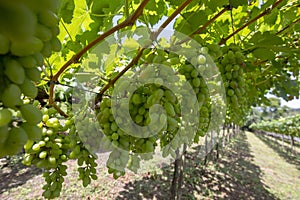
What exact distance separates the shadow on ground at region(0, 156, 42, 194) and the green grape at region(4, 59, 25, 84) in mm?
6459

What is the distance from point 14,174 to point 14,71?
7713 mm

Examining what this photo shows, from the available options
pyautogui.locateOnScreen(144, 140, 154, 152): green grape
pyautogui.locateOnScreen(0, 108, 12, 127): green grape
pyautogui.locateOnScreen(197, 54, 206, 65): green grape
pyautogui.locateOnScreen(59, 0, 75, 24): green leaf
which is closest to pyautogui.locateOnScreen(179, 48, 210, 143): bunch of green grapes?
pyautogui.locateOnScreen(197, 54, 206, 65): green grape

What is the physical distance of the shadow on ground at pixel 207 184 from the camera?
5.91m

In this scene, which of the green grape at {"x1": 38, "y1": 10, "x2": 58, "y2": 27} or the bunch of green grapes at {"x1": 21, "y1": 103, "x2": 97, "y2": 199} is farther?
the bunch of green grapes at {"x1": 21, "y1": 103, "x2": 97, "y2": 199}

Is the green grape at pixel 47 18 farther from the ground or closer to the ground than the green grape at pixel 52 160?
farther from the ground

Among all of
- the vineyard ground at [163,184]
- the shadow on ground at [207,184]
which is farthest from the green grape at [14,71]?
the shadow on ground at [207,184]

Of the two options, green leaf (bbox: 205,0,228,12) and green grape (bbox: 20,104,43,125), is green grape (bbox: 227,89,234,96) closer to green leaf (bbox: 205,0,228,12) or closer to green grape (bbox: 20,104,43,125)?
green leaf (bbox: 205,0,228,12)

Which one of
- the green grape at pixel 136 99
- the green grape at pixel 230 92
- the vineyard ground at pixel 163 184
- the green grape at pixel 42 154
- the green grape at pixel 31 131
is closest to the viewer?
the green grape at pixel 31 131

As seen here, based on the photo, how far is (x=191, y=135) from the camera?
1696 mm

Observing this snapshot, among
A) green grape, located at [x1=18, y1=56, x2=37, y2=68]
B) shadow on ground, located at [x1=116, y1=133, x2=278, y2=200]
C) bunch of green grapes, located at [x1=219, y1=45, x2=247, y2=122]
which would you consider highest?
bunch of green grapes, located at [x1=219, y1=45, x2=247, y2=122]

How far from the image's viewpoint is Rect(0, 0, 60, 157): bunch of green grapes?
315 mm

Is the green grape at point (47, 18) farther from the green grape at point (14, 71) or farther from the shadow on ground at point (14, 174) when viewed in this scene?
the shadow on ground at point (14, 174)

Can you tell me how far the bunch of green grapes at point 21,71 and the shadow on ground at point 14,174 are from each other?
640 centimetres

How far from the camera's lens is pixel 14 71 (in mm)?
385
